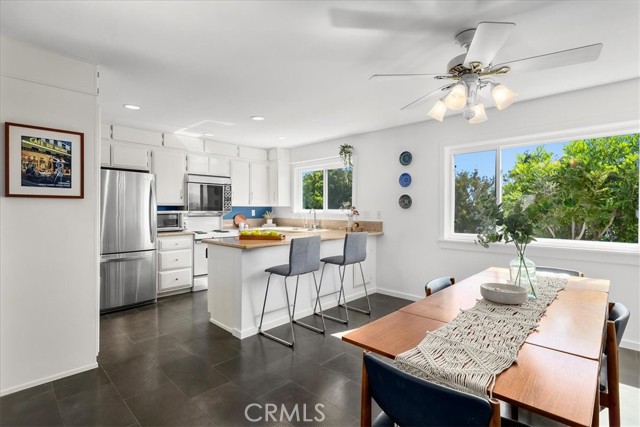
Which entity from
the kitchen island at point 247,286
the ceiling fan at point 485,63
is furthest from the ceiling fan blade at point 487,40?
the kitchen island at point 247,286

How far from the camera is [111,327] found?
10.9 ft

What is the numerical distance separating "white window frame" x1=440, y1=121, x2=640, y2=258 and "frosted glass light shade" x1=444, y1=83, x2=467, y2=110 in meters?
1.89

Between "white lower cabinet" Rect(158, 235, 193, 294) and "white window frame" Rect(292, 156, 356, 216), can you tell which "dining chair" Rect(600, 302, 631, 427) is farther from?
"white lower cabinet" Rect(158, 235, 193, 294)

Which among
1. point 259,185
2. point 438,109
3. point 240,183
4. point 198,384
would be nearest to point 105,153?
point 240,183

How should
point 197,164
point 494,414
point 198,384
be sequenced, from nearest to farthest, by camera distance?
point 494,414 → point 198,384 → point 197,164

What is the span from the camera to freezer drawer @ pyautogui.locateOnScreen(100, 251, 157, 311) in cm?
369

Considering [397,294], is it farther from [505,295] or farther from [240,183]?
[240,183]

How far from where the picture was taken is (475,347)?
119 cm

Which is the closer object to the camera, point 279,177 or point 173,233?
point 173,233

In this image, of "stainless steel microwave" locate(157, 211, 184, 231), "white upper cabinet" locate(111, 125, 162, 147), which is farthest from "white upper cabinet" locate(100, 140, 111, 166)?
"stainless steel microwave" locate(157, 211, 184, 231)

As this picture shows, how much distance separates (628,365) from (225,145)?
5527mm

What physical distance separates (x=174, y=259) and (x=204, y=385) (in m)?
2.56

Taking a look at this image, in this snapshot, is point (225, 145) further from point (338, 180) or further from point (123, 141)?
point (338, 180)

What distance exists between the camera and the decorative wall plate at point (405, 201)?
168 inches
